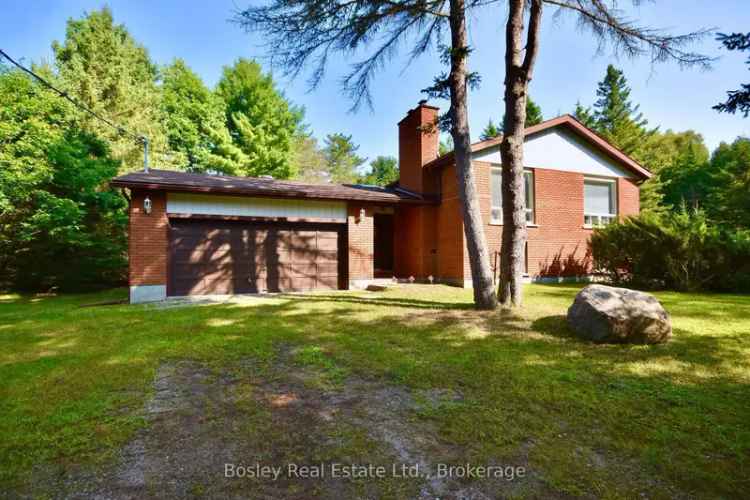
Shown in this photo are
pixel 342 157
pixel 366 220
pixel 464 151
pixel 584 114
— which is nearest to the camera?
pixel 464 151

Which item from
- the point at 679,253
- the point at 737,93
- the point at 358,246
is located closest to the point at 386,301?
the point at 358,246

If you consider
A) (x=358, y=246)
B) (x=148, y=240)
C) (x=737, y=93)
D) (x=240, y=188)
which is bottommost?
(x=358, y=246)

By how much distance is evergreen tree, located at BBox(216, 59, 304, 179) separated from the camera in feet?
84.0

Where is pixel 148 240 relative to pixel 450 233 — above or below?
below

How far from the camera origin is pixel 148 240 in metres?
9.15

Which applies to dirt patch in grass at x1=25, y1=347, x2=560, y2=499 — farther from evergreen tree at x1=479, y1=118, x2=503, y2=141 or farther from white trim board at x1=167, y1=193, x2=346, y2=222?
evergreen tree at x1=479, y1=118, x2=503, y2=141

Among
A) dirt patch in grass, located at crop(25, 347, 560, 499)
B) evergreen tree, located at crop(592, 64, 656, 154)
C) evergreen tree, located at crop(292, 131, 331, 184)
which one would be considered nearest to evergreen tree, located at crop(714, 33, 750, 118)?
dirt patch in grass, located at crop(25, 347, 560, 499)

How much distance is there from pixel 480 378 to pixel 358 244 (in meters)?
7.88

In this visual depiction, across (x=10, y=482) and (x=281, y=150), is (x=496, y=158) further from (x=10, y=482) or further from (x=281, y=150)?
(x=281, y=150)

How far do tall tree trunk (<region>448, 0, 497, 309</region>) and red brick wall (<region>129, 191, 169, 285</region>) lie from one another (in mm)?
7661

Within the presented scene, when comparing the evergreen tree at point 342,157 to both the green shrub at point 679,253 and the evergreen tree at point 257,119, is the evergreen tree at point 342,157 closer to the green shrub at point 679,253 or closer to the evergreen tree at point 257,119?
the evergreen tree at point 257,119

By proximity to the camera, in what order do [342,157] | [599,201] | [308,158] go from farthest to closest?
[342,157], [308,158], [599,201]

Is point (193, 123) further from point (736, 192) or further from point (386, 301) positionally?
point (736, 192)

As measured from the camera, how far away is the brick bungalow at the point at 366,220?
9492 millimetres
